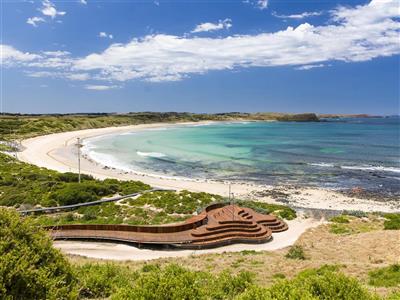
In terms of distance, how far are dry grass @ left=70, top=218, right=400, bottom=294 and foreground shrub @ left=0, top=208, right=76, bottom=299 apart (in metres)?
8.65

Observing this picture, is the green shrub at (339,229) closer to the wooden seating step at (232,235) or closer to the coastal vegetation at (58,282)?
the wooden seating step at (232,235)

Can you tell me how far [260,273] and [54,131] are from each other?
11161 cm

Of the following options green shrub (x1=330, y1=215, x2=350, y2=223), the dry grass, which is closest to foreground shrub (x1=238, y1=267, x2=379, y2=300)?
the dry grass

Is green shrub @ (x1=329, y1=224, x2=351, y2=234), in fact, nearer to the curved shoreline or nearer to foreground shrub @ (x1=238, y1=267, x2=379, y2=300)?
the curved shoreline

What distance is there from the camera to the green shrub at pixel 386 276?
14.1 metres

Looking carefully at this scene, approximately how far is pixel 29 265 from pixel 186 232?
1669 cm

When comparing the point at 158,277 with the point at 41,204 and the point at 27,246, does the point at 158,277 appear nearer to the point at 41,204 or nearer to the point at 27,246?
the point at 27,246

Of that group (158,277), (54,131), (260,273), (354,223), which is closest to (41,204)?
(260,273)

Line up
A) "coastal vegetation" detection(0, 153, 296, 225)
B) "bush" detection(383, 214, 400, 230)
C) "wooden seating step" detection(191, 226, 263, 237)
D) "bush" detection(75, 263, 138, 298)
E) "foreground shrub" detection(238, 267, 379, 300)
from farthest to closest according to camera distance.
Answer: "coastal vegetation" detection(0, 153, 296, 225), "bush" detection(383, 214, 400, 230), "wooden seating step" detection(191, 226, 263, 237), "bush" detection(75, 263, 138, 298), "foreground shrub" detection(238, 267, 379, 300)

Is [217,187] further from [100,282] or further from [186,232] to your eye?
[100,282]

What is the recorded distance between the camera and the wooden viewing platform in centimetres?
2355

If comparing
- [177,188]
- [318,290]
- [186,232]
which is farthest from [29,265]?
[177,188]

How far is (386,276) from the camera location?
15.1 m

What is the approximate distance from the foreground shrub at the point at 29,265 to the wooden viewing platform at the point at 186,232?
1360 cm
